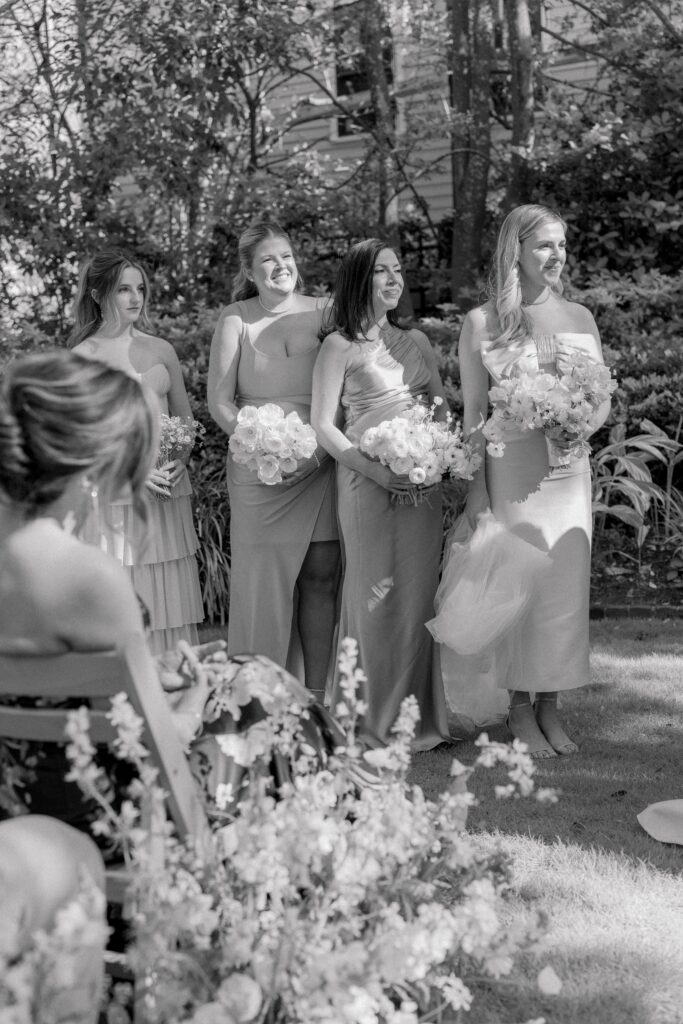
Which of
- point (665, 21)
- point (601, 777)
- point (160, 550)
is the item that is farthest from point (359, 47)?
point (601, 777)

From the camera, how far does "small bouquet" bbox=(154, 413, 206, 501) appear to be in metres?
6.04

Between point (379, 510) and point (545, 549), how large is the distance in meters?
0.79

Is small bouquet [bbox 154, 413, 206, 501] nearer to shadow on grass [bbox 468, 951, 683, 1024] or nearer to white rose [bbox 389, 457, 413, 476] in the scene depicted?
white rose [bbox 389, 457, 413, 476]

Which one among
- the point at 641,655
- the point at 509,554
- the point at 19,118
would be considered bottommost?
the point at 641,655

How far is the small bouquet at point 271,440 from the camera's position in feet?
18.3

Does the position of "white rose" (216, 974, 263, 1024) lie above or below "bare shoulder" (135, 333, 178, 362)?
below

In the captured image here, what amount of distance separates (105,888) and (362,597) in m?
3.34

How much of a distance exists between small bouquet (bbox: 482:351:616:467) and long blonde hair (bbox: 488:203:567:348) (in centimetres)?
25

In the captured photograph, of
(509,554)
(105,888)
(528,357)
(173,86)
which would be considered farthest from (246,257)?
(173,86)

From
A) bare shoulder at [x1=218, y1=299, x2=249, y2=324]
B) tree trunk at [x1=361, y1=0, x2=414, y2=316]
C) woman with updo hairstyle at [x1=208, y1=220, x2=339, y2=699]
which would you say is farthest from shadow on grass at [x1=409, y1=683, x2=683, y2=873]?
tree trunk at [x1=361, y1=0, x2=414, y2=316]

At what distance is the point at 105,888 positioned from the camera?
2545 mm

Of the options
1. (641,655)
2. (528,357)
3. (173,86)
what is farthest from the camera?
(173,86)

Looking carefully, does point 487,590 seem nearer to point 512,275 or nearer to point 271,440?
point 271,440

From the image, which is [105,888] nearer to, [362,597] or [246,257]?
[362,597]
